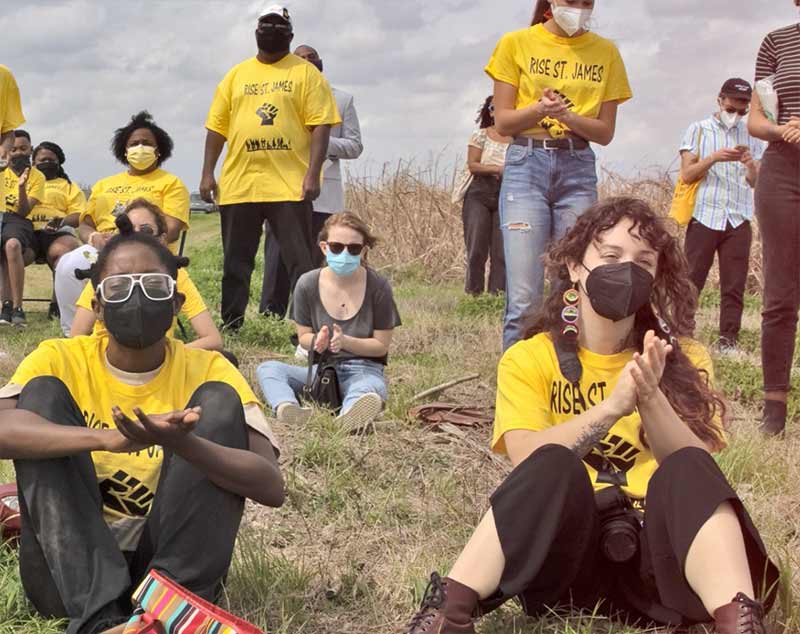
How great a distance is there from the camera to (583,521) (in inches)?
109

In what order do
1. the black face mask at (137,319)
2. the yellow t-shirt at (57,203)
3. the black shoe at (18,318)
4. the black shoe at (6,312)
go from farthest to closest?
the yellow t-shirt at (57,203)
the black shoe at (6,312)
the black shoe at (18,318)
the black face mask at (137,319)

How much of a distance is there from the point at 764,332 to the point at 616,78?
56.0 inches

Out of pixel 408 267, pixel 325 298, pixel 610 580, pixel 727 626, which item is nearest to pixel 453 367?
pixel 325 298

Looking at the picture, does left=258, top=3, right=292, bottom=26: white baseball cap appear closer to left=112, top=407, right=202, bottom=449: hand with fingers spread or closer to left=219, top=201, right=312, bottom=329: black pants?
left=219, top=201, right=312, bottom=329: black pants

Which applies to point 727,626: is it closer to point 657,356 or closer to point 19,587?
point 657,356

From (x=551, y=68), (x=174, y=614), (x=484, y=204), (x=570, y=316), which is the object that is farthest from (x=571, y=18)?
(x=484, y=204)

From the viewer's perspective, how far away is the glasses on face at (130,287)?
3.03 m

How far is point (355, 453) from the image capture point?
15.9 feet

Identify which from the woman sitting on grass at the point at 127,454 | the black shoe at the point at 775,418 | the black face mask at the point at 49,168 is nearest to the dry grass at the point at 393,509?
the black shoe at the point at 775,418

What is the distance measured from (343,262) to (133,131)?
7.37 feet

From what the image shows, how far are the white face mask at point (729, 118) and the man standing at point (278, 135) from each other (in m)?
2.96

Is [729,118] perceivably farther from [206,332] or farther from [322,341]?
[206,332]

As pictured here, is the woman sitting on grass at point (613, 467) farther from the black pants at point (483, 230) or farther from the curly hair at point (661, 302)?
the black pants at point (483, 230)

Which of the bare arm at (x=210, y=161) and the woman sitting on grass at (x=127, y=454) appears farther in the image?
the bare arm at (x=210, y=161)
